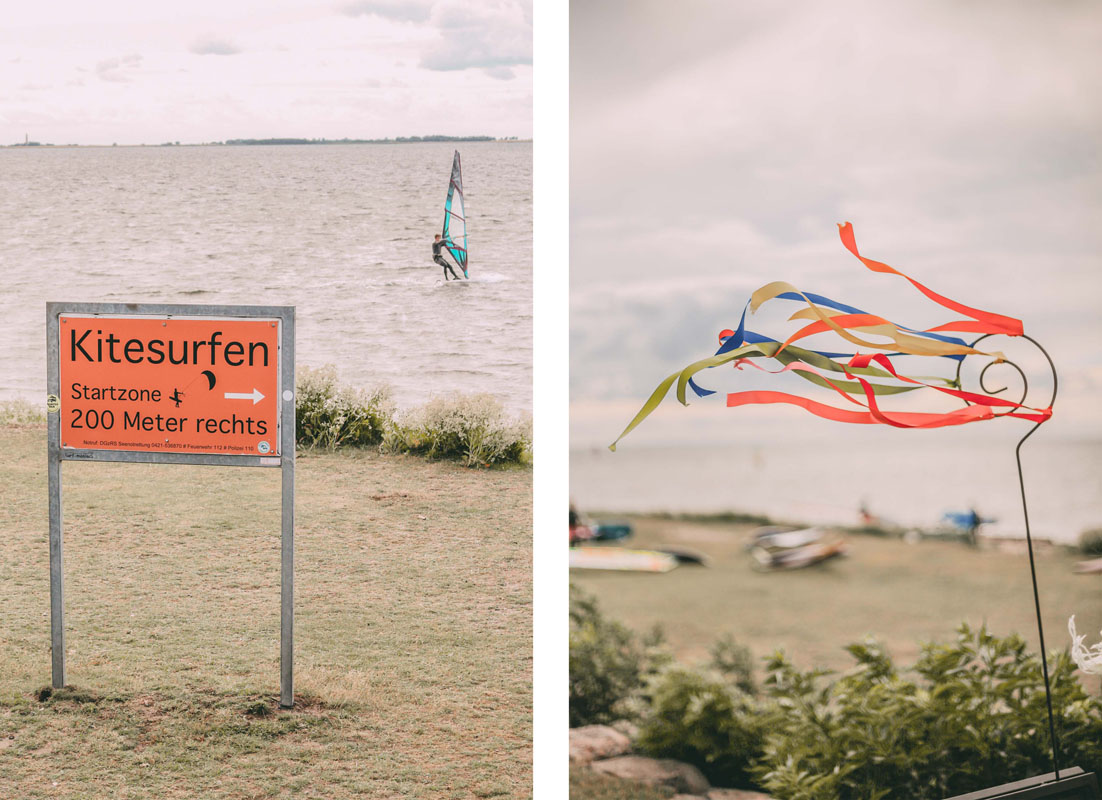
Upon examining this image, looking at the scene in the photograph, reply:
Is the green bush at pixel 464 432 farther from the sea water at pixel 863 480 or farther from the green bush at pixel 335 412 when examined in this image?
the sea water at pixel 863 480

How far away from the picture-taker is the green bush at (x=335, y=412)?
3.95 m

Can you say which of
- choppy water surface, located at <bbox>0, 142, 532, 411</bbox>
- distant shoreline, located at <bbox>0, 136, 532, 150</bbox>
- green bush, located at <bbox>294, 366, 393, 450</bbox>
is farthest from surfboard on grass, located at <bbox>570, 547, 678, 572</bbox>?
distant shoreline, located at <bbox>0, 136, 532, 150</bbox>

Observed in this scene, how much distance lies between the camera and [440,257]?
12.8ft

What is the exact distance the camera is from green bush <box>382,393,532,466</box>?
12.5ft

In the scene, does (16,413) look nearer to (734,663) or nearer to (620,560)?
(620,560)

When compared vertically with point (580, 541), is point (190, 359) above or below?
above

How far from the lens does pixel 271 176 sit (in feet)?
13.0

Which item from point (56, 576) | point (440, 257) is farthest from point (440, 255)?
point (56, 576)

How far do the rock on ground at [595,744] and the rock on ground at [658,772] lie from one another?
26 millimetres

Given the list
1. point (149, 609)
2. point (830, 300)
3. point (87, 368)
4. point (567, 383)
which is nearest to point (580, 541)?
point (567, 383)

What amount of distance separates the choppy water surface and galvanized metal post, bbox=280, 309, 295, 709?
151 cm

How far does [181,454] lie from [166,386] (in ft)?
0.65

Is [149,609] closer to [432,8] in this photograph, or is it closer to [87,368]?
[87,368]

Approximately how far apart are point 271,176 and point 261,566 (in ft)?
6.01
